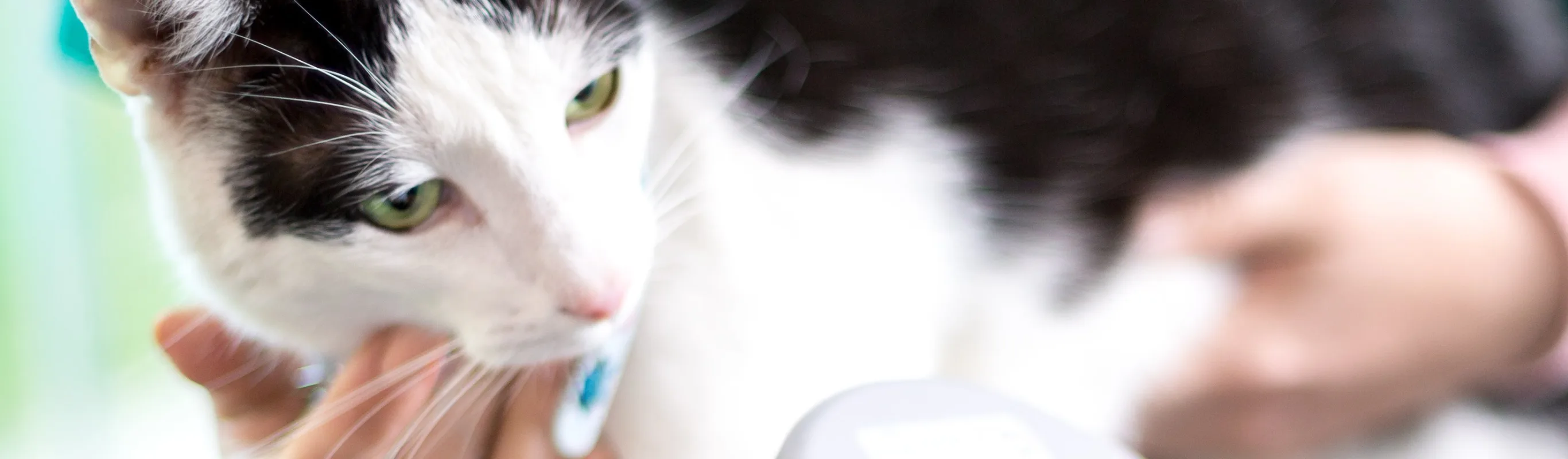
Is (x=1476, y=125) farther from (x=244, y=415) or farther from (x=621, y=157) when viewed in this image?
(x=244, y=415)

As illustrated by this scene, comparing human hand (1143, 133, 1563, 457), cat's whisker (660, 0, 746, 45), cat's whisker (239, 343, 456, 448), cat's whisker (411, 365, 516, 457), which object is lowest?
human hand (1143, 133, 1563, 457)

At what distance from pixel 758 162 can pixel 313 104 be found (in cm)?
18

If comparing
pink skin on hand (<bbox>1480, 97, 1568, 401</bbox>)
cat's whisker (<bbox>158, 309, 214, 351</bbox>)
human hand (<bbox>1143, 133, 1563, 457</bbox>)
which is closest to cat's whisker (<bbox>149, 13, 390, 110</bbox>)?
cat's whisker (<bbox>158, 309, 214, 351</bbox>)

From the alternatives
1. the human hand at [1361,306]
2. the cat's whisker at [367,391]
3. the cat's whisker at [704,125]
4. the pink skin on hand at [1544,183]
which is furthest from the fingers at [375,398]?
the pink skin on hand at [1544,183]

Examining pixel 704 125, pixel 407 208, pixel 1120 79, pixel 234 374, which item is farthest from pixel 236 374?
pixel 1120 79

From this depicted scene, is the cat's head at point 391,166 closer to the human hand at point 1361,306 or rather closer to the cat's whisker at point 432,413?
the cat's whisker at point 432,413

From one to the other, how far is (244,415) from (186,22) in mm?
149

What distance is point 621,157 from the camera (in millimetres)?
349

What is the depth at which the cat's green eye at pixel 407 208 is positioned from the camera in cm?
31

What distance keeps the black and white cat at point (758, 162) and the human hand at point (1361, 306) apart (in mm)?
22

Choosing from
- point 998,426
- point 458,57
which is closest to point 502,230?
point 458,57

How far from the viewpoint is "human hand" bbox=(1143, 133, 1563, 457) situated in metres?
0.40

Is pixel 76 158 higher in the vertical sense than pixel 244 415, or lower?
higher

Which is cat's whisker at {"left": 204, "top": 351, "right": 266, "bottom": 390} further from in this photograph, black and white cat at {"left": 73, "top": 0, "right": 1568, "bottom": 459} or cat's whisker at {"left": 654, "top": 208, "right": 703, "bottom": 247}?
cat's whisker at {"left": 654, "top": 208, "right": 703, "bottom": 247}
